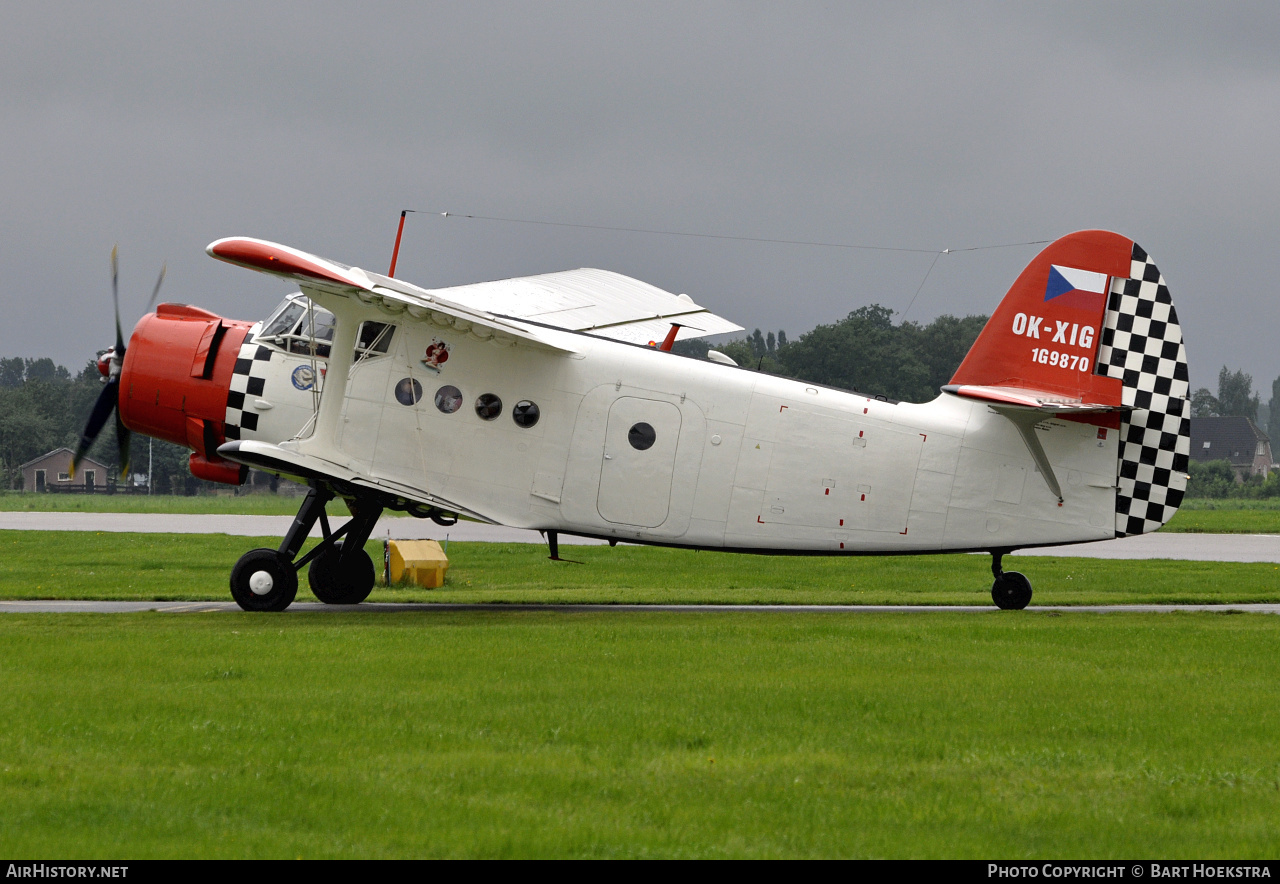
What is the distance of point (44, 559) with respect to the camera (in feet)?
86.4

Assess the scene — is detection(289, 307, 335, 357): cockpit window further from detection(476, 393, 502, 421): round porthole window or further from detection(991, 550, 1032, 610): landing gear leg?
detection(991, 550, 1032, 610): landing gear leg

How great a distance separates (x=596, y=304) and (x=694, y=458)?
425 cm

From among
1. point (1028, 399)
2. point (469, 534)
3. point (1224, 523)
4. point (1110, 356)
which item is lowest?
point (469, 534)

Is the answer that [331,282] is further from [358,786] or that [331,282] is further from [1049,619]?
[1049,619]

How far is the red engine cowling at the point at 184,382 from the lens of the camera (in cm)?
1609

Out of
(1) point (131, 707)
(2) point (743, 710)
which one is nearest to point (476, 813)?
(2) point (743, 710)

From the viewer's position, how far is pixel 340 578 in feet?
57.2

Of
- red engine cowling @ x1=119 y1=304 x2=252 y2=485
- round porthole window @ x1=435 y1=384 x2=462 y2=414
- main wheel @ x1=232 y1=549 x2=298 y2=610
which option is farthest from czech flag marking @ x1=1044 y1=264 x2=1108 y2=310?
red engine cowling @ x1=119 y1=304 x2=252 y2=485

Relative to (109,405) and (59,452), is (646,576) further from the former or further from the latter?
(59,452)

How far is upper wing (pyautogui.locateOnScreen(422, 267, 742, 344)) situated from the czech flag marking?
4919mm

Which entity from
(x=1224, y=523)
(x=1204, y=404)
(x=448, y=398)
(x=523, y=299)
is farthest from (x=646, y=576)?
(x=1204, y=404)

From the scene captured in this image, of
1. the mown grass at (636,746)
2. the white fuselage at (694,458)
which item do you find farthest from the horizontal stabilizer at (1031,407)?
the mown grass at (636,746)

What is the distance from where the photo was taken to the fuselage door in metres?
15.6

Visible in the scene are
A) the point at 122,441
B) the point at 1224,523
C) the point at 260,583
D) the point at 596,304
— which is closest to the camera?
the point at 260,583
